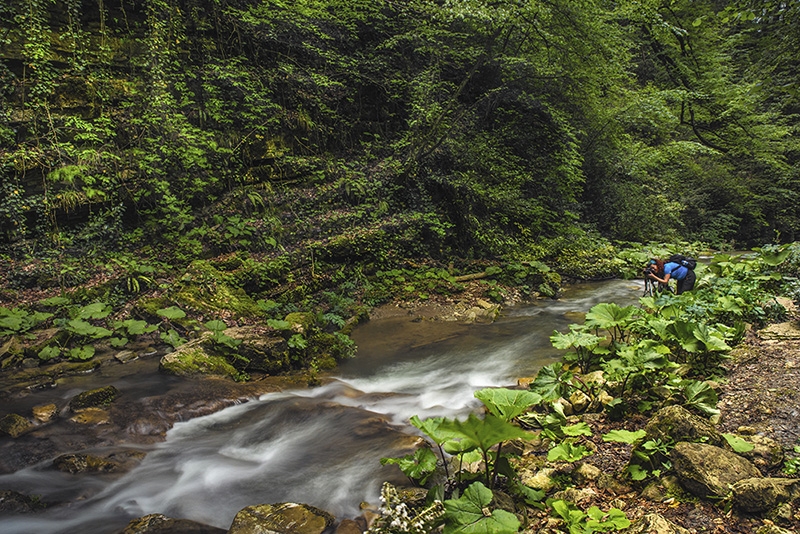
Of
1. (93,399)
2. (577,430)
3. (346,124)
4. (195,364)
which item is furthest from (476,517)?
(346,124)

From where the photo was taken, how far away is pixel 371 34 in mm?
13641

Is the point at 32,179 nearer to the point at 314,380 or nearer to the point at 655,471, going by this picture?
the point at 314,380

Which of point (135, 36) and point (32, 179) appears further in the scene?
point (135, 36)

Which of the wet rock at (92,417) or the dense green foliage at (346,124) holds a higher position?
the dense green foliage at (346,124)

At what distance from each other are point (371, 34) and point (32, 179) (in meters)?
10.1

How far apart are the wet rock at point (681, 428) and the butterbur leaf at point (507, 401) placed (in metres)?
0.92

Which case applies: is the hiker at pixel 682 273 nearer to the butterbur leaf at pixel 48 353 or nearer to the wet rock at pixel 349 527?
the wet rock at pixel 349 527

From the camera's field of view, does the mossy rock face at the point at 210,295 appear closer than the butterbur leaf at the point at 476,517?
No

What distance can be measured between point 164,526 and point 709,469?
3.70m

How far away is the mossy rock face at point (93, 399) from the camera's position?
469 centimetres

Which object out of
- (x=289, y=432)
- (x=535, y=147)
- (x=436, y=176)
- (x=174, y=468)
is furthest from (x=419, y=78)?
(x=174, y=468)

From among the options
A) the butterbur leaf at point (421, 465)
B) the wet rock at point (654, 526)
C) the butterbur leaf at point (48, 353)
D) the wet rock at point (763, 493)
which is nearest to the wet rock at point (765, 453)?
the wet rock at point (763, 493)

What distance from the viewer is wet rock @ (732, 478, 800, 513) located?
2.27 m

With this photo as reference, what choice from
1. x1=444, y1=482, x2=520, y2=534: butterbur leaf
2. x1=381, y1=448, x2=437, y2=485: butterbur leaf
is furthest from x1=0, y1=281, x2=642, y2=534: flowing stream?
x1=444, y1=482, x2=520, y2=534: butterbur leaf
